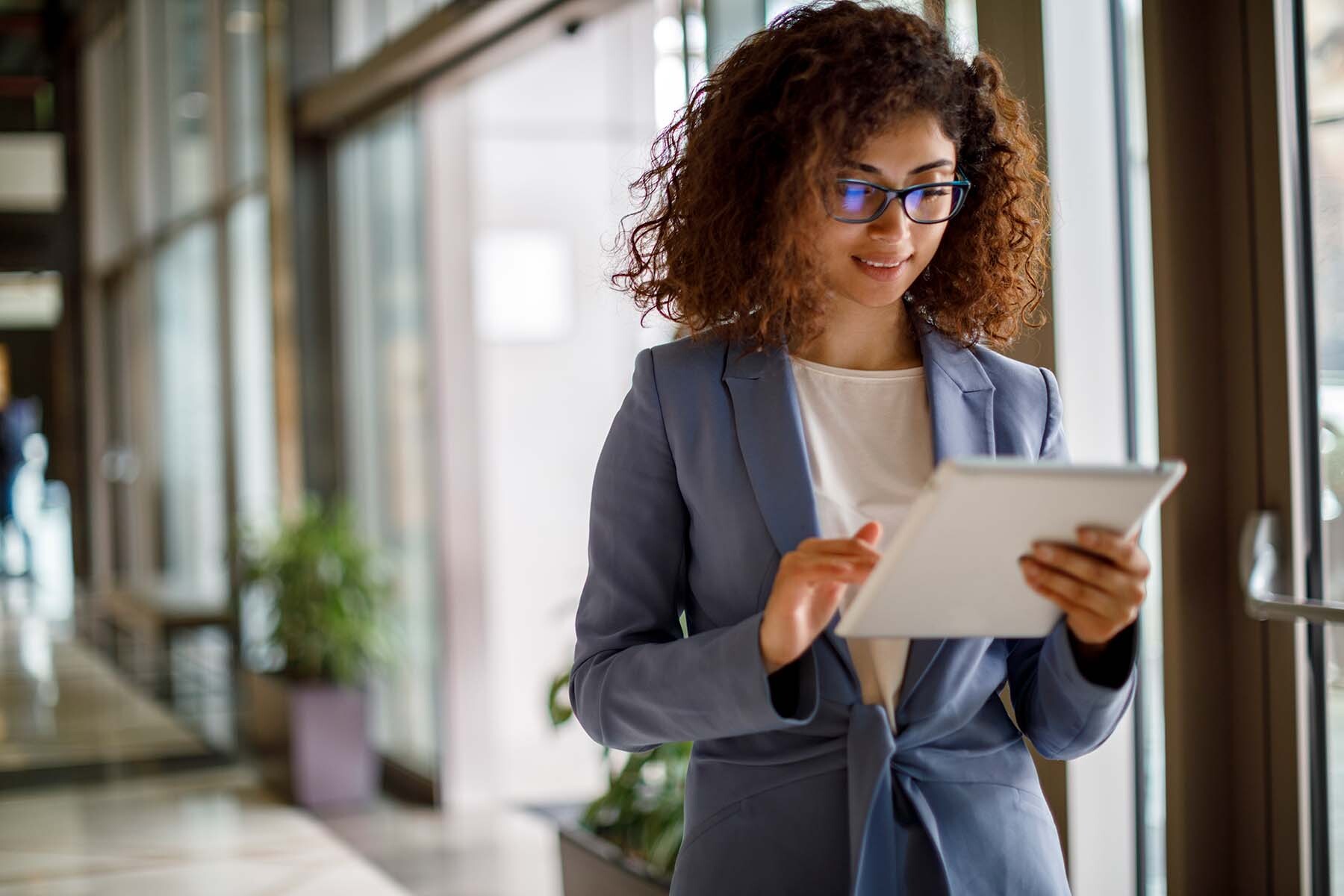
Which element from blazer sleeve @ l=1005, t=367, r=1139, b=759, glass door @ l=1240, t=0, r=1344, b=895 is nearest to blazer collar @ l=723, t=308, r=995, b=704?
blazer sleeve @ l=1005, t=367, r=1139, b=759

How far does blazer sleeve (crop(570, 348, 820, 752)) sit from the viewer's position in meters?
1.28

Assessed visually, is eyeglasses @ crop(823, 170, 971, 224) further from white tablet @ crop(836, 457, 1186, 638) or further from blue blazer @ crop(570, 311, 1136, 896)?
white tablet @ crop(836, 457, 1186, 638)

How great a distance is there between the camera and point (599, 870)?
115 inches

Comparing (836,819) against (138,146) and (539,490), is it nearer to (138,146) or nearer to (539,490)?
(539,490)

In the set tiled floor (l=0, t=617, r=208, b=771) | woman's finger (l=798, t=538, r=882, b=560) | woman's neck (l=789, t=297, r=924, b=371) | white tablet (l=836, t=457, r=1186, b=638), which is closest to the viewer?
white tablet (l=836, t=457, r=1186, b=638)

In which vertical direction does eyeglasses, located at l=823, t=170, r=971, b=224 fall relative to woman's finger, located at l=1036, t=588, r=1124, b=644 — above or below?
above

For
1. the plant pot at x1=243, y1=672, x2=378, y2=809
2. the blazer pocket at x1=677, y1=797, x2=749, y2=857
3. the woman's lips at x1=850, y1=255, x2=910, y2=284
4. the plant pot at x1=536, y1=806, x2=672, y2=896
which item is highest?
the woman's lips at x1=850, y1=255, x2=910, y2=284

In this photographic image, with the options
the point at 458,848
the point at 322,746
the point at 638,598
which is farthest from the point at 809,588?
the point at 322,746

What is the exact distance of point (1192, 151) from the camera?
6.72 ft

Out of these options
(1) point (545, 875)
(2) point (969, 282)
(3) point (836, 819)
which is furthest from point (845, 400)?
(1) point (545, 875)

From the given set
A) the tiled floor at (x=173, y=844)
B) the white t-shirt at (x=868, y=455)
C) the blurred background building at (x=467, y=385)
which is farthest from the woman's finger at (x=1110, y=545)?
the tiled floor at (x=173, y=844)

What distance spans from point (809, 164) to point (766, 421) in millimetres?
242

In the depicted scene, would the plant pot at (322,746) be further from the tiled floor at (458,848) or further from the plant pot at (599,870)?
the plant pot at (599,870)

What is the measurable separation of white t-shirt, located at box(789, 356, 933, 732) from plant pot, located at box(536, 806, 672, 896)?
1542 millimetres
